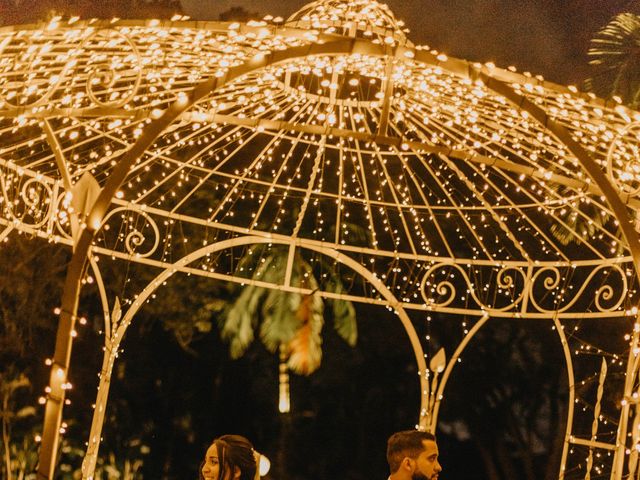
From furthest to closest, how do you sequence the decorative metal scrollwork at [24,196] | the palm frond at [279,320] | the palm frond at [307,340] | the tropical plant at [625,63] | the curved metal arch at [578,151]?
the palm frond at [279,320] < the palm frond at [307,340] < the tropical plant at [625,63] < the decorative metal scrollwork at [24,196] < the curved metal arch at [578,151]

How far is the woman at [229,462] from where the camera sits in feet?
15.3

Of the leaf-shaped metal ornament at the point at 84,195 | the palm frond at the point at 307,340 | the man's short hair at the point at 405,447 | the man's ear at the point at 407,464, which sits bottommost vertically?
the palm frond at the point at 307,340

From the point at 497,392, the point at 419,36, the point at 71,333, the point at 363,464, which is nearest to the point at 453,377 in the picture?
the point at 497,392

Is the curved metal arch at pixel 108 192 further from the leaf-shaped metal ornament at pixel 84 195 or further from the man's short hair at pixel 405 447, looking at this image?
the man's short hair at pixel 405 447

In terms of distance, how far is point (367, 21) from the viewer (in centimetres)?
569

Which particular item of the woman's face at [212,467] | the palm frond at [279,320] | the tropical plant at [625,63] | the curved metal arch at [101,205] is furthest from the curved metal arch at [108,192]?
the palm frond at [279,320]

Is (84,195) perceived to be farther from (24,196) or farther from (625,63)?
(625,63)

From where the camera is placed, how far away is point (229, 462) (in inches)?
183

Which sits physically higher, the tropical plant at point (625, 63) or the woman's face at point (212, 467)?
the tropical plant at point (625, 63)

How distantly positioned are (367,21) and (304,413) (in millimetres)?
8172

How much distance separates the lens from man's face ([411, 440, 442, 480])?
4.70m

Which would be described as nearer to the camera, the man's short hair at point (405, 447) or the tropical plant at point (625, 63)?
the man's short hair at point (405, 447)

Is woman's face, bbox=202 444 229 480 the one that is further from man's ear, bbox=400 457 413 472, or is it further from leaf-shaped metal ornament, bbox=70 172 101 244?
leaf-shaped metal ornament, bbox=70 172 101 244

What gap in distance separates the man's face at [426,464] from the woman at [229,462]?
0.86 meters
